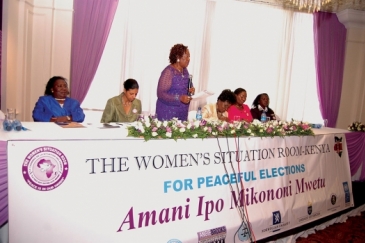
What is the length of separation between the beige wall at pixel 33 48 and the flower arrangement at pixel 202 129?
242cm

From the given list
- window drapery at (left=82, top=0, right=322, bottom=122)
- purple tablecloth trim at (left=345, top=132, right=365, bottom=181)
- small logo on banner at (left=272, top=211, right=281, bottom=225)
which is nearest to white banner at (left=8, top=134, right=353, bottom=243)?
small logo on banner at (left=272, top=211, right=281, bottom=225)

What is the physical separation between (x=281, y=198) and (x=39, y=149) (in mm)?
2126

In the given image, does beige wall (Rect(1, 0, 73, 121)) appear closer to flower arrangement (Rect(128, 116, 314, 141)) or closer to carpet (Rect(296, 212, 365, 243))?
flower arrangement (Rect(128, 116, 314, 141))

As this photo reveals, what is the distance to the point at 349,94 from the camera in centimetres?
632

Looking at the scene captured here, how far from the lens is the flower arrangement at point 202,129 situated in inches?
76.0

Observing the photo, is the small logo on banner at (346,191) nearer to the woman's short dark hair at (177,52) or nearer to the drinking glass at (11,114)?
the woman's short dark hair at (177,52)

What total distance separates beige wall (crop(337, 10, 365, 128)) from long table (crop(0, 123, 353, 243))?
4.29 m

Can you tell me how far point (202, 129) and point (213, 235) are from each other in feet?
2.75

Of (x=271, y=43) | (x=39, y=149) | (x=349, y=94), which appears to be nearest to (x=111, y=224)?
(x=39, y=149)

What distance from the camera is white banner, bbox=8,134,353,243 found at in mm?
1557

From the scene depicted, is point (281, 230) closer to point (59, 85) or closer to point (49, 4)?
point (59, 85)

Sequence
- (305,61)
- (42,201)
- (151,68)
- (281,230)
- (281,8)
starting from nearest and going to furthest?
1. (42,201)
2. (281,230)
3. (151,68)
4. (281,8)
5. (305,61)

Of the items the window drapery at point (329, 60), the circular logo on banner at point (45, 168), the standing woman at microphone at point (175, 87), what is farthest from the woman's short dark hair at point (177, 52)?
the window drapery at point (329, 60)

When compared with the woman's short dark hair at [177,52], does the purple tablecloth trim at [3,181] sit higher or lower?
lower
